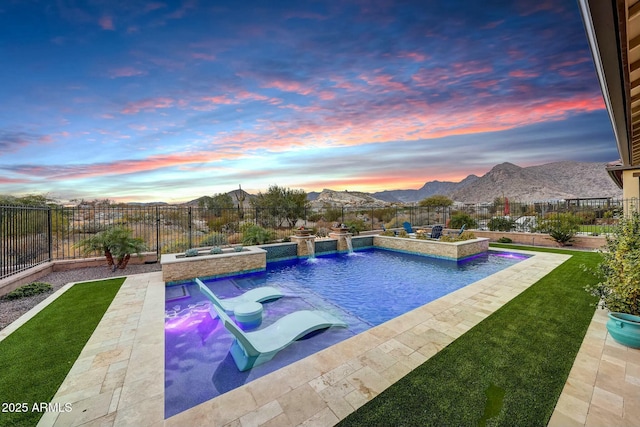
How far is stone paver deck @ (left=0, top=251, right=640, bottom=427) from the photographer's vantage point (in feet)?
7.47

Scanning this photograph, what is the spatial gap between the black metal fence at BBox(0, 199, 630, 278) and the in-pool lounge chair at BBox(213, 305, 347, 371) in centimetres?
573

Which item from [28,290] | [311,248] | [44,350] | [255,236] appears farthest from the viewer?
[311,248]

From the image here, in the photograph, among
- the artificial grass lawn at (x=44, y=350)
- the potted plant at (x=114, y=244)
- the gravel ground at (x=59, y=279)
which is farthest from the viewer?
the potted plant at (x=114, y=244)

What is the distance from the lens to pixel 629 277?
338 cm

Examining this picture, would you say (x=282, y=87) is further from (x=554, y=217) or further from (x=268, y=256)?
(x=554, y=217)

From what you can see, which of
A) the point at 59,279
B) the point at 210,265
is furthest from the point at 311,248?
the point at 59,279

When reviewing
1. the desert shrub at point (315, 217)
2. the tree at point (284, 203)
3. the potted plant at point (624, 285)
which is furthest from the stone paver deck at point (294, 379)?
the desert shrub at point (315, 217)

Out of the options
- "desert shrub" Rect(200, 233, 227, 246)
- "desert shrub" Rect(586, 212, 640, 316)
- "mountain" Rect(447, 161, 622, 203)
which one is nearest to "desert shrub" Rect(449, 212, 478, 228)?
"desert shrub" Rect(586, 212, 640, 316)

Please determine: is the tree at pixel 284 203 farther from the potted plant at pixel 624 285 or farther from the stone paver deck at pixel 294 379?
the potted plant at pixel 624 285

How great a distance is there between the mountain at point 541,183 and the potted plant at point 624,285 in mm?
46737

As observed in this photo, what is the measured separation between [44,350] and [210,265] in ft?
14.4

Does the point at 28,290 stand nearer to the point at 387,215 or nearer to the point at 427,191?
the point at 387,215

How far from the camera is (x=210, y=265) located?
782cm

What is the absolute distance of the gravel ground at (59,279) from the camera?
4.74m
